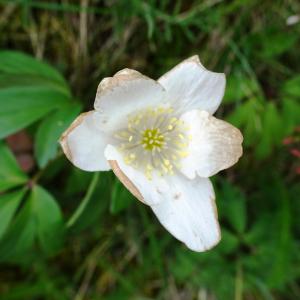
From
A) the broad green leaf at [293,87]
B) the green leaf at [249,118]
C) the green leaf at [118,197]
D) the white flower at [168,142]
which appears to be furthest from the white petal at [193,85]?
the broad green leaf at [293,87]

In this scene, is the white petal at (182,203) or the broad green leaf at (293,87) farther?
the broad green leaf at (293,87)

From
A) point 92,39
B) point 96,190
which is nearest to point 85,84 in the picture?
point 92,39

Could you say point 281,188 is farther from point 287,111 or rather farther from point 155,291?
point 155,291

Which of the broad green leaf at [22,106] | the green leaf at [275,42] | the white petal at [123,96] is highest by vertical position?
the white petal at [123,96]

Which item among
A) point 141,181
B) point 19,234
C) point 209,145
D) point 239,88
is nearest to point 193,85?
point 209,145

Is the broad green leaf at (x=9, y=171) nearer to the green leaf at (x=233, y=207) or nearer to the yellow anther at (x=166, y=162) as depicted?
the yellow anther at (x=166, y=162)

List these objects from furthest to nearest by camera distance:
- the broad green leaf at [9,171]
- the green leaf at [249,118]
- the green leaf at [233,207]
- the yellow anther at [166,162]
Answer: the green leaf at [233,207] < the green leaf at [249,118] < the broad green leaf at [9,171] < the yellow anther at [166,162]

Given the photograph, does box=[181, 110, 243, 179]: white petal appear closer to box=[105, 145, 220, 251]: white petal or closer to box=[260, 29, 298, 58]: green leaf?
box=[105, 145, 220, 251]: white petal
